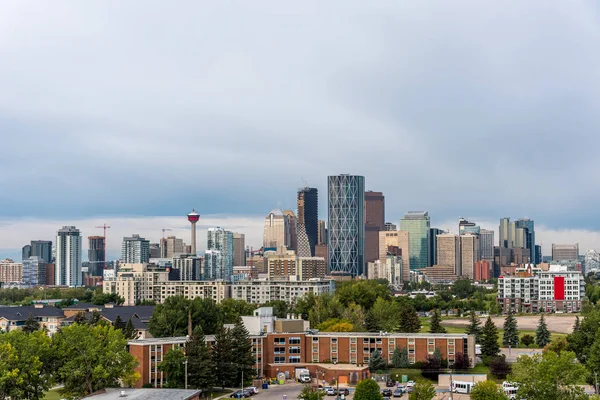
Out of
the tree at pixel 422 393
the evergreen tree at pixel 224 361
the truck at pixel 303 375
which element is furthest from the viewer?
the truck at pixel 303 375

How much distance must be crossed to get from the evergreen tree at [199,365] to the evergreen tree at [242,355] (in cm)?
386

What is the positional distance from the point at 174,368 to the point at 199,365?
213cm

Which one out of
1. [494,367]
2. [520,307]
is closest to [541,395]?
[494,367]

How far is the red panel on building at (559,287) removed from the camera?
552 feet

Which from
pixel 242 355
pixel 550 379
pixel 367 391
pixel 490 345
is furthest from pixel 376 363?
pixel 550 379

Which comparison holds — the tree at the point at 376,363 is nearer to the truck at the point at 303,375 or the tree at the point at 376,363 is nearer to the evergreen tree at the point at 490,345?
the truck at the point at 303,375

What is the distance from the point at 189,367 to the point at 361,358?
19.8 m

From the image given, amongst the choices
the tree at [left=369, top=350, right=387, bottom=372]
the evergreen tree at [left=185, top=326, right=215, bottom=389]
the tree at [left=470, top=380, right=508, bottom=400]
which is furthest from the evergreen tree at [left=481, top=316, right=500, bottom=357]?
the evergreen tree at [left=185, top=326, right=215, bottom=389]

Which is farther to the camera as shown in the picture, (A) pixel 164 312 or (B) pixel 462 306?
(B) pixel 462 306

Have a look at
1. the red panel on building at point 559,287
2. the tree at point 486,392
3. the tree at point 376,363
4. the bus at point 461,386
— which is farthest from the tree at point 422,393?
the red panel on building at point 559,287

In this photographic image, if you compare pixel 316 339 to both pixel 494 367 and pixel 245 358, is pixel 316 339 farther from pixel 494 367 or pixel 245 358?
pixel 494 367

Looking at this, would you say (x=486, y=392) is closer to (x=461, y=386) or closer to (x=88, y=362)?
(x=461, y=386)

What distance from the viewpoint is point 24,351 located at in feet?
200

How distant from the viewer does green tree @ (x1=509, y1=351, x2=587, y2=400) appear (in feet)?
171
